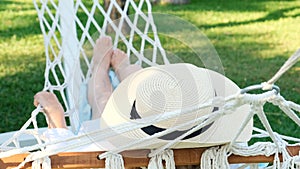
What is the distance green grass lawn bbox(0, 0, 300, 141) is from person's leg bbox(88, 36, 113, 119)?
15.8 inches

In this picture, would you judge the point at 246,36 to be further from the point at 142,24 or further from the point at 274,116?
the point at 142,24

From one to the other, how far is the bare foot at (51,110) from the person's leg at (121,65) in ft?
0.68

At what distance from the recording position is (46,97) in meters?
1.90

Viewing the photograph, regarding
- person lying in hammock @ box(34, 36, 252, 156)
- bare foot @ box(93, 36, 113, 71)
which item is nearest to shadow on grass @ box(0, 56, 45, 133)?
bare foot @ box(93, 36, 113, 71)

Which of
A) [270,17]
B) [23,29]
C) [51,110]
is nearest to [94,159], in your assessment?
[51,110]

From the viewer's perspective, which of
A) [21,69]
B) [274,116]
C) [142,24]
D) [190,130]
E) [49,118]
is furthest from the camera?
[21,69]

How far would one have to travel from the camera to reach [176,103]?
119 centimetres

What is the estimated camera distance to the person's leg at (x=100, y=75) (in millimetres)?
1888

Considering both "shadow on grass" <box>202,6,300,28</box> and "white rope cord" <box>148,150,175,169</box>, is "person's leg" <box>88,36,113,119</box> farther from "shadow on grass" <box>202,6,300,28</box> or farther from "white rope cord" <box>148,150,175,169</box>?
"shadow on grass" <box>202,6,300,28</box>

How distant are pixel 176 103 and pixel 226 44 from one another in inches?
135

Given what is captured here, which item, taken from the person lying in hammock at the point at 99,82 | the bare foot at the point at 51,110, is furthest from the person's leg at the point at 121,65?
the bare foot at the point at 51,110

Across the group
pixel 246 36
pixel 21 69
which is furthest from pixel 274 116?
pixel 246 36

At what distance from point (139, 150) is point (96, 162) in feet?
0.27

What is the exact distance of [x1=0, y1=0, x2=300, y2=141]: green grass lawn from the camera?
330 cm
